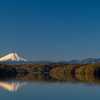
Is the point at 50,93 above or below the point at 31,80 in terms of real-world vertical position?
below

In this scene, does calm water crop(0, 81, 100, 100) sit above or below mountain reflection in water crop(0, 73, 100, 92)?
below

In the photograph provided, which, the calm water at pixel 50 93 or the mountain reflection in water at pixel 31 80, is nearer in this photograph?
the calm water at pixel 50 93

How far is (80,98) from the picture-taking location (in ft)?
207

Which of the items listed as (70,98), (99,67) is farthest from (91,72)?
(70,98)

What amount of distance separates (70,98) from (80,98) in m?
2.44

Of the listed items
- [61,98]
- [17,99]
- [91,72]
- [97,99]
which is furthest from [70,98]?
[91,72]

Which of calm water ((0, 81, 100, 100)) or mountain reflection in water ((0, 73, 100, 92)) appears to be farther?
mountain reflection in water ((0, 73, 100, 92))

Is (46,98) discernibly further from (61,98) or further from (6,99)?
(6,99)

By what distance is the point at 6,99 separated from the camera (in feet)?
202

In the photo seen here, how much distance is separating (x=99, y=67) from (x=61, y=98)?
12815 cm

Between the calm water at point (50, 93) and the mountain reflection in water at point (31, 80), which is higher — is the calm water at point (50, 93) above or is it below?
below

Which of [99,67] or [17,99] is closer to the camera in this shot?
[17,99]

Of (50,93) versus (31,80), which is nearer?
(50,93)

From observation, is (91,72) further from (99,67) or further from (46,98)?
(46,98)
